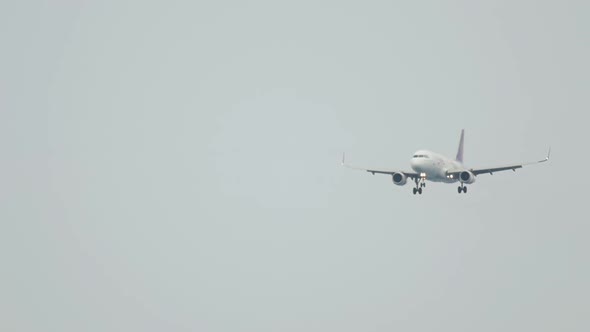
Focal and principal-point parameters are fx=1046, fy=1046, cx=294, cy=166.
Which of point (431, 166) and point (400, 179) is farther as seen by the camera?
point (400, 179)

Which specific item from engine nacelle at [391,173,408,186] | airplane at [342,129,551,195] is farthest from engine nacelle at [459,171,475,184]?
engine nacelle at [391,173,408,186]

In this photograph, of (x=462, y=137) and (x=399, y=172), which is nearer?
(x=399, y=172)

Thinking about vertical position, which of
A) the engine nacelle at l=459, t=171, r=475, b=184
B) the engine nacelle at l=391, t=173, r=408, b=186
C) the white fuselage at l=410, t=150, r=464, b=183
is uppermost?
the white fuselage at l=410, t=150, r=464, b=183

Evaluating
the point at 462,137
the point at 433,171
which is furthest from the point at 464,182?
the point at 462,137

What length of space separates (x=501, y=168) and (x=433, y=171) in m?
10.4

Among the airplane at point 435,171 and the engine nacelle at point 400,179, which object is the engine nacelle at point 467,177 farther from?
the engine nacelle at point 400,179

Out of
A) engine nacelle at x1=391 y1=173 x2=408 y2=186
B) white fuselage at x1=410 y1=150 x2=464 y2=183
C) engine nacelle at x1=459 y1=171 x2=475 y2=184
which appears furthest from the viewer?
engine nacelle at x1=391 y1=173 x2=408 y2=186

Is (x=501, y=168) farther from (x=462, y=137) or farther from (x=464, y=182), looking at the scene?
(x=462, y=137)

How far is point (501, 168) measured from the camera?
484 ft

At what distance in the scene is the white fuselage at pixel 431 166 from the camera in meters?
144

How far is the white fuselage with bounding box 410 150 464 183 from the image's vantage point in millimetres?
143750

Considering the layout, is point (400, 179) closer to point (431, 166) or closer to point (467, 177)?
point (431, 166)

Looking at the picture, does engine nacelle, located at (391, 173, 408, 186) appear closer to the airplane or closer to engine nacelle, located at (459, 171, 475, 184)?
the airplane

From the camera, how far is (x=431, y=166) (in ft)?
473
